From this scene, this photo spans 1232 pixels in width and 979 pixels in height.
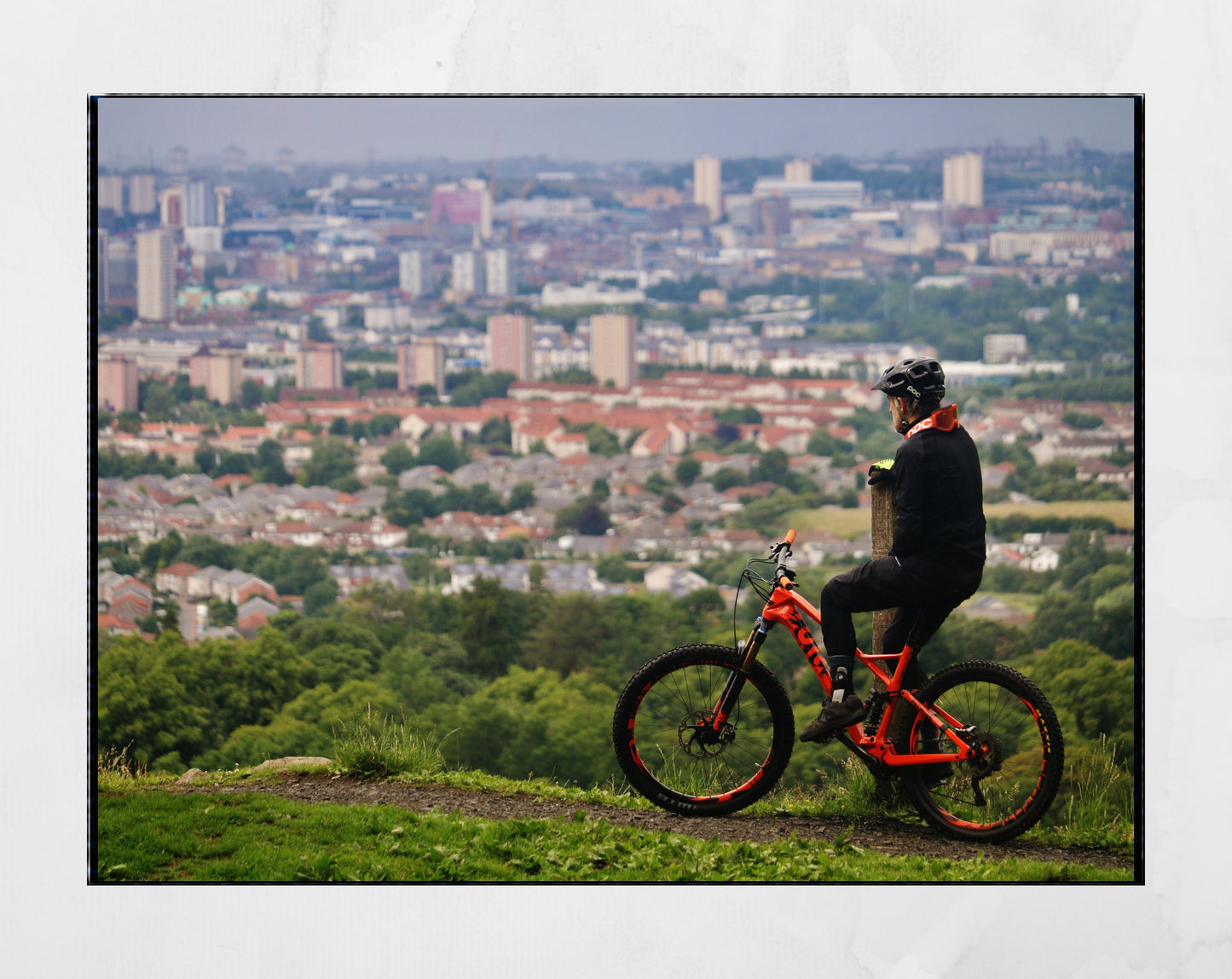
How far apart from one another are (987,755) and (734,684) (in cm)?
97

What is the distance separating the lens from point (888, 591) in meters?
4.34

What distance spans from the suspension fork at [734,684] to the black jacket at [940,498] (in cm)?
58

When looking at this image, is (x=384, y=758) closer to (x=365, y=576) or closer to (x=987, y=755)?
(x=987, y=755)

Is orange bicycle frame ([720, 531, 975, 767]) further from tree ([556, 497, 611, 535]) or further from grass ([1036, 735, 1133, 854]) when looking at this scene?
tree ([556, 497, 611, 535])

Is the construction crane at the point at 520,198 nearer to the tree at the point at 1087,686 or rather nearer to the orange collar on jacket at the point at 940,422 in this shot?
the tree at the point at 1087,686

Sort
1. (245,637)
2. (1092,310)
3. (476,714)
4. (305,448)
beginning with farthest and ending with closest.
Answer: (305,448)
(1092,310)
(245,637)
(476,714)

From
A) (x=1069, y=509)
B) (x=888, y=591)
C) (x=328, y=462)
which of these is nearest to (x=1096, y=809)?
(x=888, y=591)

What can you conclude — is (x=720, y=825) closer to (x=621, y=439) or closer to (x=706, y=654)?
(x=706, y=654)

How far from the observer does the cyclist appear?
430 cm

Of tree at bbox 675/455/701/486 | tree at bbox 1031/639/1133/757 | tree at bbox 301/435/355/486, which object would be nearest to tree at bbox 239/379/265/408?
tree at bbox 301/435/355/486

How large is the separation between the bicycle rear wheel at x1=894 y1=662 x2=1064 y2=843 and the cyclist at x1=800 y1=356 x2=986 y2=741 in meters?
0.26
